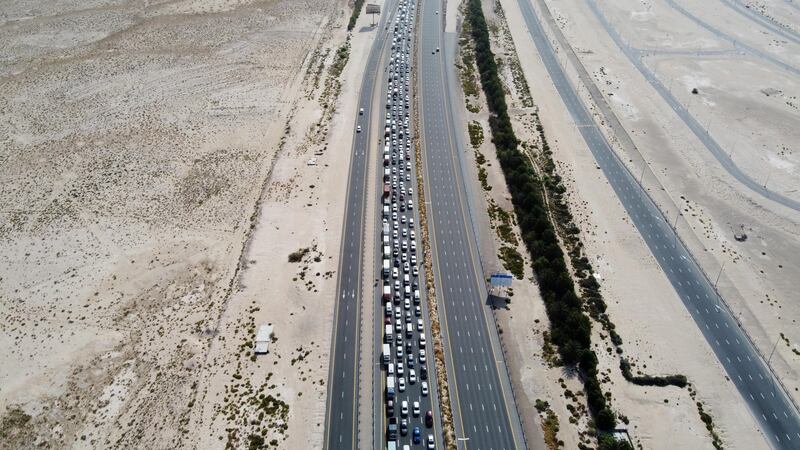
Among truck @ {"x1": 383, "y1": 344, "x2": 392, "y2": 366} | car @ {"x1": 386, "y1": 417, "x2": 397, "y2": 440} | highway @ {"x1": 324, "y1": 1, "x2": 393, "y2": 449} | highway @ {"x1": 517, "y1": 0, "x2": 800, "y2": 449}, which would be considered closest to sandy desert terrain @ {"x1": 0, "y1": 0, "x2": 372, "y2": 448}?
highway @ {"x1": 324, "y1": 1, "x2": 393, "y2": 449}

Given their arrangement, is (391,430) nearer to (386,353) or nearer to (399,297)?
(386,353)

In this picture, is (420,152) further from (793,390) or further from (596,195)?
(793,390)

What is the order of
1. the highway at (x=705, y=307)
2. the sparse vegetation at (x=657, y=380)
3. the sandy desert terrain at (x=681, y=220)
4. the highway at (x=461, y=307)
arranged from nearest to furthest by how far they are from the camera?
Answer: the highway at (x=461, y=307) < the highway at (x=705, y=307) < the sandy desert terrain at (x=681, y=220) < the sparse vegetation at (x=657, y=380)

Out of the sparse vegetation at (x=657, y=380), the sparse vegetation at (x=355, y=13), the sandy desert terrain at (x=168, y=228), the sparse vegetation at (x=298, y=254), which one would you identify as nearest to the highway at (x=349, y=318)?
the sandy desert terrain at (x=168, y=228)

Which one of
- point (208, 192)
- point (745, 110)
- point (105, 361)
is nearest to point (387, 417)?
point (105, 361)

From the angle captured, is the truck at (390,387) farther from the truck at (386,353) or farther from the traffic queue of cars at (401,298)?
the truck at (386,353)

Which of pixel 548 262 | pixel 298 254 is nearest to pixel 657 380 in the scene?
pixel 548 262

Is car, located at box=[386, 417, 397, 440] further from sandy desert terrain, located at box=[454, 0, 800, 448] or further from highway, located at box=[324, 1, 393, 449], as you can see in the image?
sandy desert terrain, located at box=[454, 0, 800, 448]
